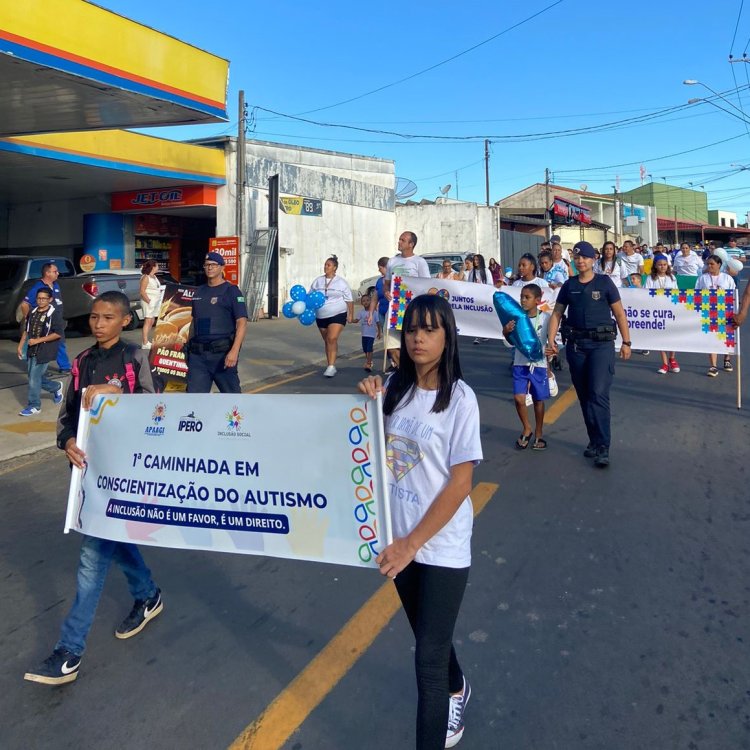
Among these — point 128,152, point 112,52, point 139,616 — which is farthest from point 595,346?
point 128,152

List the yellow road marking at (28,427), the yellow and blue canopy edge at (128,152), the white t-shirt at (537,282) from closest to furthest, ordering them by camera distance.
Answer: the yellow road marking at (28,427), the white t-shirt at (537,282), the yellow and blue canopy edge at (128,152)

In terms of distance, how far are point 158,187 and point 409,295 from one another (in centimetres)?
1245

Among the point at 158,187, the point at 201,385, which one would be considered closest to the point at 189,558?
the point at 201,385

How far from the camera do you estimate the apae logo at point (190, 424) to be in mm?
2885

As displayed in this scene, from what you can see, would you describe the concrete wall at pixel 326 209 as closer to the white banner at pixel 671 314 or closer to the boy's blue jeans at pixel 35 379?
the white banner at pixel 671 314

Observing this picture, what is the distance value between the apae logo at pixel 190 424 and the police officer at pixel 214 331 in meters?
3.33

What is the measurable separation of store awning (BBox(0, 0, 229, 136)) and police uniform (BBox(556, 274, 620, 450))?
5936 mm

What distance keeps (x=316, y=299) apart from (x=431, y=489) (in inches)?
327

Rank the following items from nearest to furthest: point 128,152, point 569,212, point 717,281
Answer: point 717,281 < point 128,152 < point 569,212

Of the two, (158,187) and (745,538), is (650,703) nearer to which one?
(745,538)

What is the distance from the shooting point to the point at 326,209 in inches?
877

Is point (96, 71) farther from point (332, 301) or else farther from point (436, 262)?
point (436, 262)

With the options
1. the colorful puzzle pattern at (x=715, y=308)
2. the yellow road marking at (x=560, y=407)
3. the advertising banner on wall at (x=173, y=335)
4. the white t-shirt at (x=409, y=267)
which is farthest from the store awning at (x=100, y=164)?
the colorful puzzle pattern at (x=715, y=308)

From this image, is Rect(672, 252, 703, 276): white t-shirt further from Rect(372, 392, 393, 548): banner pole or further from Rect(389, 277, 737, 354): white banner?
Rect(372, 392, 393, 548): banner pole
